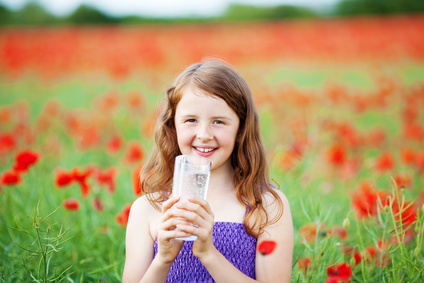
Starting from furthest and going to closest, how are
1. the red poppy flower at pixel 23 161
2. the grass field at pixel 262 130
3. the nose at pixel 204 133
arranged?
the red poppy flower at pixel 23 161 → the grass field at pixel 262 130 → the nose at pixel 204 133

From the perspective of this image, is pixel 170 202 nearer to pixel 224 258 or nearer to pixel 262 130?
pixel 224 258

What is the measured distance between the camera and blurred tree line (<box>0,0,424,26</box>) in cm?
927

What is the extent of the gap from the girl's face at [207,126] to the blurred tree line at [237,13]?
27.8ft

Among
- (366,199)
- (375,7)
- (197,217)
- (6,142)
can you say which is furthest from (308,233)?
(375,7)

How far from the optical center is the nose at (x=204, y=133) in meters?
1.46

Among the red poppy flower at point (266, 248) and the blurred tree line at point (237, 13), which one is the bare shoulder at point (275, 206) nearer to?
the red poppy flower at point (266, 248)

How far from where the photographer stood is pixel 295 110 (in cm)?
532

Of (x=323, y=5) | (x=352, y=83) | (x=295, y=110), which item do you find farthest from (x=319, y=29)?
(x=295, y=110)

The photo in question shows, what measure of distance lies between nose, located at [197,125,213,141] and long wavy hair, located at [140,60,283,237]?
Result: 0.13 m

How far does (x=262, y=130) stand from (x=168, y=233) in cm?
368

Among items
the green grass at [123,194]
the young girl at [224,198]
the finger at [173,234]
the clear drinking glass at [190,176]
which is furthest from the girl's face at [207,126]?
the green grass at [123,194]

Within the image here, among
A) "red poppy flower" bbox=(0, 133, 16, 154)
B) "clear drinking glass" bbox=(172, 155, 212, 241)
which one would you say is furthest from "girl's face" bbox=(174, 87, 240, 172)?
"red poppy flower" bbox=(0, 133, 16, 154)

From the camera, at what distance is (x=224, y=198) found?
1.60 metres

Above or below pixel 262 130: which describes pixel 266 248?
below
